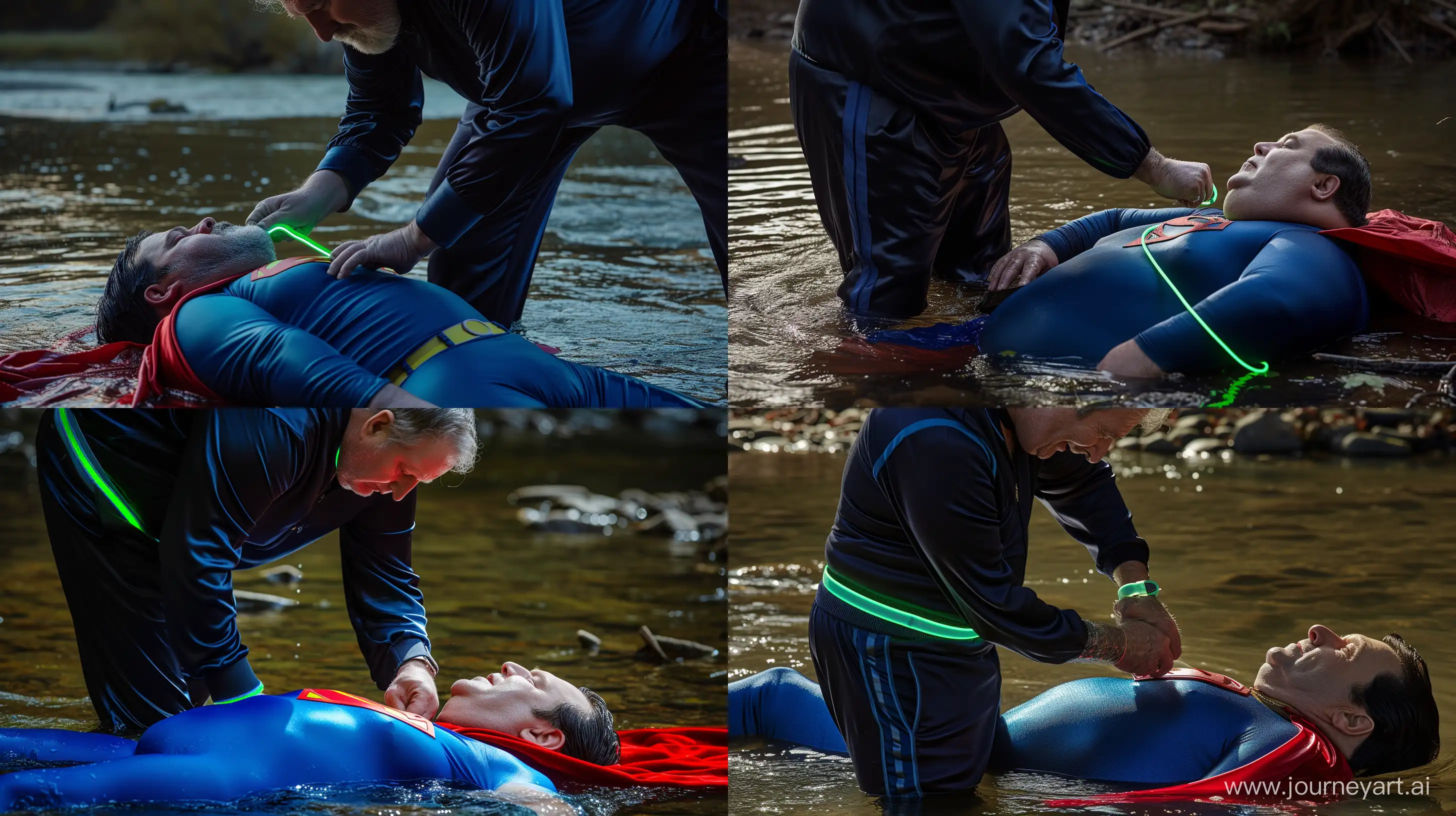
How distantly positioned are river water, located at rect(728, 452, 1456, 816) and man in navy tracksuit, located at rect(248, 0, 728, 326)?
1.25 m

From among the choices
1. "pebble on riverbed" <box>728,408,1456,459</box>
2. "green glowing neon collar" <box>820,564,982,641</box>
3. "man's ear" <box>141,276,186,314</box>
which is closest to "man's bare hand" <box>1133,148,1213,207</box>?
"green glowing neon collar" <box>820,564,982,641</box>

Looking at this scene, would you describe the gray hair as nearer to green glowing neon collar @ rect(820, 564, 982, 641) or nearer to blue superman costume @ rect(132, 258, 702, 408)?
blue superman costume @ rect(132, 258, 702, 408)

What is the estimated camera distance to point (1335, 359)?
97.4 inches

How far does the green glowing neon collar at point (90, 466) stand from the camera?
8.26ft

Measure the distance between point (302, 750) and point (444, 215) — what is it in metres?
1.01

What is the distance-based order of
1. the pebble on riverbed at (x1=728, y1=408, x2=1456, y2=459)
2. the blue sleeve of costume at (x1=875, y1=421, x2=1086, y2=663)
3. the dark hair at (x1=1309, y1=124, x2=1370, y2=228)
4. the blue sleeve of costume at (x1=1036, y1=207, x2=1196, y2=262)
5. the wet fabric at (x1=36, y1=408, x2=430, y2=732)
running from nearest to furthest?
the blue sleeve of costume at (x1=875, y1=421, x2=1086, y2=663), the wet fabric at (x1=36, y1=408, x2=430, y2=732), the dark hair at (x1=1309, y1=124, x2=1370, y2=228), the blue sleeve of costume at (x1=1036, y1=207, x2=1196, y2=262), the pebble on riverbed at (x1=728, y1=408, x2=1456, y2=459)

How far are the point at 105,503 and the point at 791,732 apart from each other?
154 cm

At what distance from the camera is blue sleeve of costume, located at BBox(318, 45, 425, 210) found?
2.34m

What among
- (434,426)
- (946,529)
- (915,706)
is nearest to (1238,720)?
(915,706)

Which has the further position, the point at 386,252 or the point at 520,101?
the point at 386,252

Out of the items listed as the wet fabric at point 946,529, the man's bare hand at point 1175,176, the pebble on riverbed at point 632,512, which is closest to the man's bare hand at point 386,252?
the wet fabric at point 946,529

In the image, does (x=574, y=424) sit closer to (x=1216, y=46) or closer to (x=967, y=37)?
(x=1216, y=46)

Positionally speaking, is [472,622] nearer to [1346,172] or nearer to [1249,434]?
[1346,172]

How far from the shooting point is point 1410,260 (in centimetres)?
258
